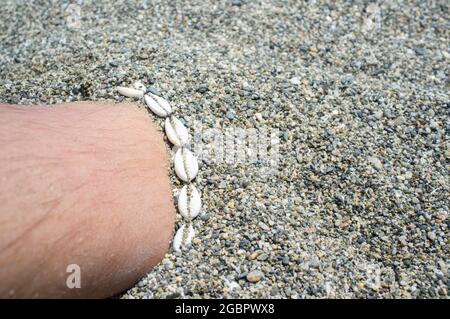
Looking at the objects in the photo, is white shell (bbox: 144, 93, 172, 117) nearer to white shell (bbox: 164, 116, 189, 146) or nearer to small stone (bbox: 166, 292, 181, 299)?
white shell (bbox: 164, 116, 189, 146)

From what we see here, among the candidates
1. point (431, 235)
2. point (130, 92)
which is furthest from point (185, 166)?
point (431, 235)

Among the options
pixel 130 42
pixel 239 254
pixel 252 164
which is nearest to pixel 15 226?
pixel 239 254

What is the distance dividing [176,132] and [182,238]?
0.32 m

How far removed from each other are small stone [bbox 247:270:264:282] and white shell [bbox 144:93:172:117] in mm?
539

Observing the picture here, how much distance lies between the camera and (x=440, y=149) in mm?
1501

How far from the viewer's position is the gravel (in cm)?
Result: 127

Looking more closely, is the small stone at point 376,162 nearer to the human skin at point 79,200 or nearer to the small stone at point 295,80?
the small stone at point 295,80

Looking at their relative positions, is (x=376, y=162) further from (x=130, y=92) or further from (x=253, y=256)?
(x=130, y=92)

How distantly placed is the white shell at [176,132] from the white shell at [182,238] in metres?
0.26

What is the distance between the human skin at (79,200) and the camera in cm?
101

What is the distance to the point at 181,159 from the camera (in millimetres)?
1360

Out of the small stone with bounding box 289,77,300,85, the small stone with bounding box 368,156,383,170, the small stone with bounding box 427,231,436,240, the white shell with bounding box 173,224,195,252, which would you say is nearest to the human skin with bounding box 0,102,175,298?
the white shell with bounding box 173,224,195,252
